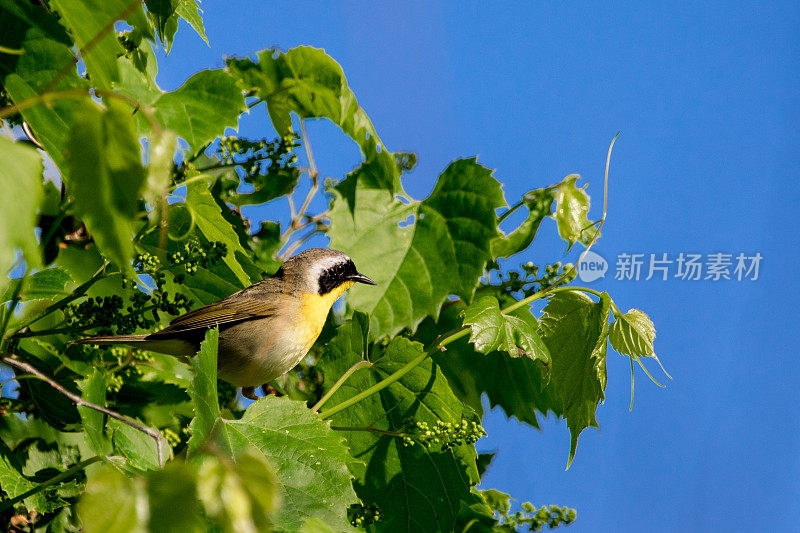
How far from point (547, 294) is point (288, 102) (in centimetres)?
95

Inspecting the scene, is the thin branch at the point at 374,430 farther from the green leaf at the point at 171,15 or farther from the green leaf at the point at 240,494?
the green leaf at the point at 240,494

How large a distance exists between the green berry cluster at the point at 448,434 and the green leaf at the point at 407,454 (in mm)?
61

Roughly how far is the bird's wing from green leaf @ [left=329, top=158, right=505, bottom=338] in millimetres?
334

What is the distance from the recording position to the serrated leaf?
165cm

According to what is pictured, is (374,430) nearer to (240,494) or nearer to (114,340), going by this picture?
(114,340)

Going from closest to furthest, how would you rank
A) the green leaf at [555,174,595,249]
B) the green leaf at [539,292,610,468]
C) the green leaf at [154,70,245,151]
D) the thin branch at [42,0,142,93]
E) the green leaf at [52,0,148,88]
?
the thin branch at [42,0,142,93], the green leaf at [52,0,148,88], the green leaf at [539,292,610,468], the green leaf at [154,70,245,151], the green leaf at [555,174,595,249]

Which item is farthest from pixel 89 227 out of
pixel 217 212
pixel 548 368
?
pixel 548 368

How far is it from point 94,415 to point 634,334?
4.02 feet

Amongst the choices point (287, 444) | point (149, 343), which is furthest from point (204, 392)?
point (149, 343)

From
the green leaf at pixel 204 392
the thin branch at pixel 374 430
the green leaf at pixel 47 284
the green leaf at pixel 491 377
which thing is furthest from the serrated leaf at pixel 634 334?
the green leaf at pixel 47 284

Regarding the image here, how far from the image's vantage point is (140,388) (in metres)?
2.04

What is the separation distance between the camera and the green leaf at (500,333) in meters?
1.61

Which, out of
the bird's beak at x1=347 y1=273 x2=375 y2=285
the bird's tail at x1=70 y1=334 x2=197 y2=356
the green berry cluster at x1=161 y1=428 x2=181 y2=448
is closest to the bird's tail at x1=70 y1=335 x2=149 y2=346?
the bird's tail at x1=70 y1=334 x2=197 y2=356

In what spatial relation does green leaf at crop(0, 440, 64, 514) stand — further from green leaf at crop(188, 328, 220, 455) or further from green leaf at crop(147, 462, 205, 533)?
green leaf at crop(147, 462, 205, 533)
